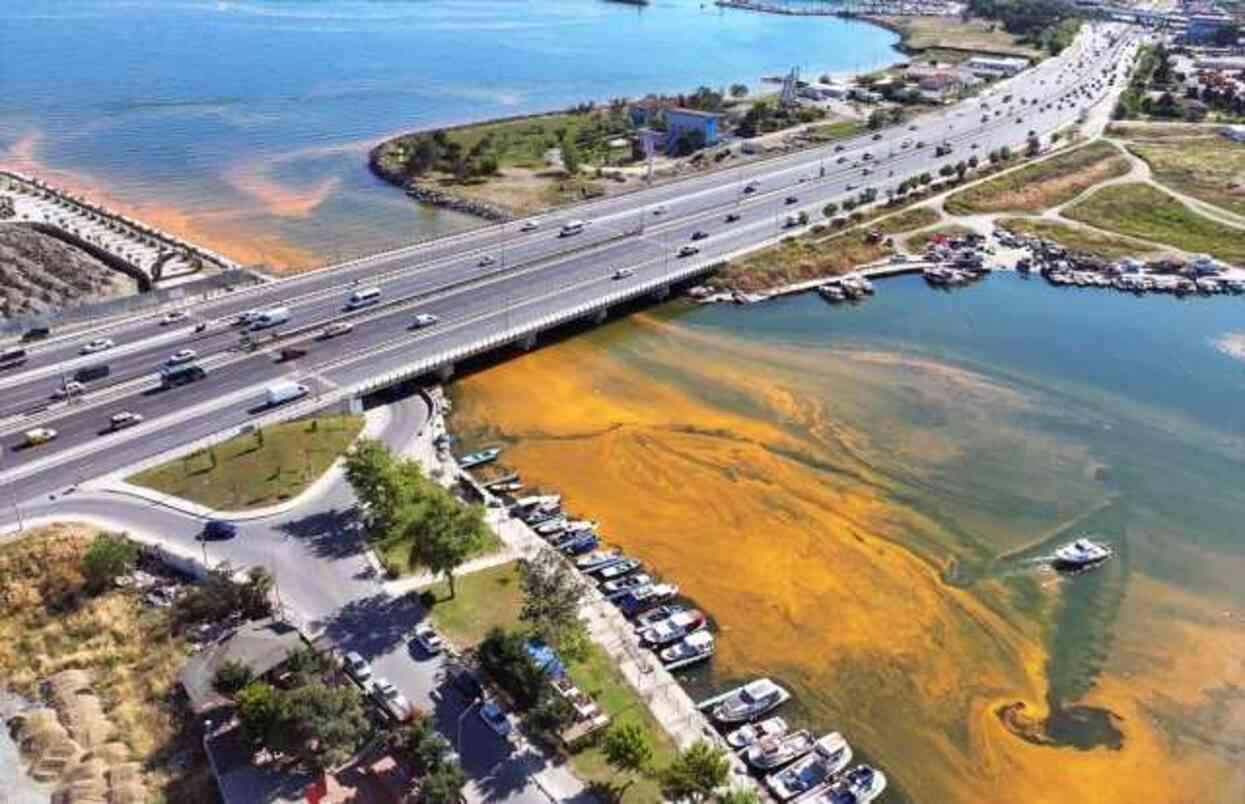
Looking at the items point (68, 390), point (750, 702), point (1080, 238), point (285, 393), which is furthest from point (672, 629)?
point (1080, 238)

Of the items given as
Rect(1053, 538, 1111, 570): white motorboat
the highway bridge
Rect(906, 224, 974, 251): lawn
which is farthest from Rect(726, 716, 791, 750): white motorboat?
Rect(906, 224, 974, 251): lawn

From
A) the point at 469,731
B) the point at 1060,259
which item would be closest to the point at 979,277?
the point at 1060,259

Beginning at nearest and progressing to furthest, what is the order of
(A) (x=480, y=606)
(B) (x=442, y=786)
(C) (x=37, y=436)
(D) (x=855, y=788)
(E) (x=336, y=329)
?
(B) (x=442, y=786) < (D) (x=855, y=788) < (A) (x=480, y=606) < (C) (x=37, y=436) < (E) (x=336, y=329)

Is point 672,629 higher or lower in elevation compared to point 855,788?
higher

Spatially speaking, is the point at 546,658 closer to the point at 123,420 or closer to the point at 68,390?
the point at 123,420

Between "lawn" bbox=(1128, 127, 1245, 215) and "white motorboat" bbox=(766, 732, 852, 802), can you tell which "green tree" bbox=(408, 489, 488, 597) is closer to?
"white motorboat" bbox=(766, 732, 852, 802)

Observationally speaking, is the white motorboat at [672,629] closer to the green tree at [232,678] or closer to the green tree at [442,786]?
the green tree at [442,786]

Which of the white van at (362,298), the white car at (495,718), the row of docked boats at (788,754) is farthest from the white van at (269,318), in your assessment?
the row of docked boats at (788,754)
